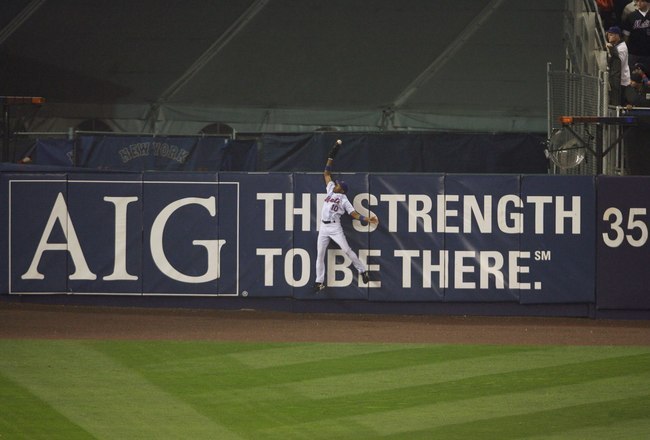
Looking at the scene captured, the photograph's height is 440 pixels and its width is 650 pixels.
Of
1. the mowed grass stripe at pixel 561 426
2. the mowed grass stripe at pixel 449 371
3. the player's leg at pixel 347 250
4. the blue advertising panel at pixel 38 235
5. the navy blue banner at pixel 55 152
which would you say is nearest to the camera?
the mowed grass stripe at pixel 561 426

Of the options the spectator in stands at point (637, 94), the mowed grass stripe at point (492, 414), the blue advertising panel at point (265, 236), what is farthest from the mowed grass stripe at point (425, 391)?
the spectator in stands at point (637, 94)

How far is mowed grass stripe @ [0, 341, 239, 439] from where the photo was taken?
1038 centimetres

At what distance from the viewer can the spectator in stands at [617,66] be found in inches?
811

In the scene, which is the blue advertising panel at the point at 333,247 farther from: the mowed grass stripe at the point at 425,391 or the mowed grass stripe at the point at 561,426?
the mowed grass stripe at the point at 561,426

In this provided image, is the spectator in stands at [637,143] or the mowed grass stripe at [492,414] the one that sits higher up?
the spectator in stands at [637,143]

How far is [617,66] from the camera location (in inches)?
828

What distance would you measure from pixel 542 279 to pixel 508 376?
16.9 feet

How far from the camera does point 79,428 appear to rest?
33.9 feet

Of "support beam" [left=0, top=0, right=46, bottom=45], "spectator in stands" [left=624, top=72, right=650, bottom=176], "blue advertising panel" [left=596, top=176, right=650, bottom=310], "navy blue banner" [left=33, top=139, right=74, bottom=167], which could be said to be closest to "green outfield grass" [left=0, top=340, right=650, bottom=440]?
"blue advertising panel" [left=596, top=176, right=650, bottom=310]

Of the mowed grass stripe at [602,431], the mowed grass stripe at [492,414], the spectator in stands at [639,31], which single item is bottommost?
the mowed grass stripe at [602,431]

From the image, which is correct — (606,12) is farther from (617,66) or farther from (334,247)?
(334,247)

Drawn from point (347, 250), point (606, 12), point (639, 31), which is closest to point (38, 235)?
point (347, 250)

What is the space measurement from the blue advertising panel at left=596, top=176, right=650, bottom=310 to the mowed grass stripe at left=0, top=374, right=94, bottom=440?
9.32m

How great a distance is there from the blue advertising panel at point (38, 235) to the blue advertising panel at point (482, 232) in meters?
5.68
